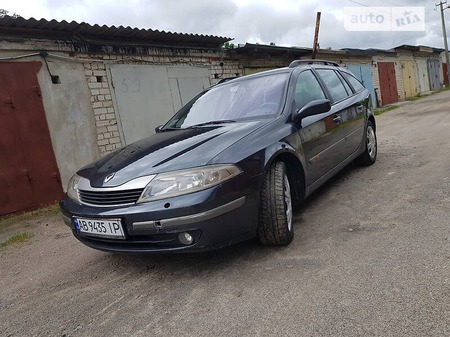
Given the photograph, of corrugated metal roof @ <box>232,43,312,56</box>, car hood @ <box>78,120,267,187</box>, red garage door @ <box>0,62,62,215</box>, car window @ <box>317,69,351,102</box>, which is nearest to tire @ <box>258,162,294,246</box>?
car hood @ <box>78,120,267,187</box>

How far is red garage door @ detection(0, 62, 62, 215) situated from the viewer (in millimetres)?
5598

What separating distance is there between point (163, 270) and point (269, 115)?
1571 mm

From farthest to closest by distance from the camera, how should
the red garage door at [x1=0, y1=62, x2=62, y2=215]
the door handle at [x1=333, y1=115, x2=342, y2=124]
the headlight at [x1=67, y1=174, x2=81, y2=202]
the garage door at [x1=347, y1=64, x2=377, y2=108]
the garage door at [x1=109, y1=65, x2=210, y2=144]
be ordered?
the garage door at [x1=347, y1=64, x2=377, y2=108]
the garage door at [x1=109, y1=65, x2=210, y2=144]
the red garage door at [x1=0, y1=62, x2=62, y2=215]
the door handle at [x1=333, y1=115, x2=342, y2=124]
the headlight at [x1=67, y1=174, x2=81, y2=202]

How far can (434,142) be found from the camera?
6.44 meters

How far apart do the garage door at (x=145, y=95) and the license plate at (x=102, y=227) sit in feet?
16.0

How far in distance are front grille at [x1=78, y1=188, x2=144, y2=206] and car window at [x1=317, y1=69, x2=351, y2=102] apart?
2856 mm

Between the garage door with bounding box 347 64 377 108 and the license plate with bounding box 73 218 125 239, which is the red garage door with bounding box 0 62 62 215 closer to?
the license plate with bounding box 73 218 125 239

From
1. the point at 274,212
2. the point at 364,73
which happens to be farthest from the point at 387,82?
the point at 274,212

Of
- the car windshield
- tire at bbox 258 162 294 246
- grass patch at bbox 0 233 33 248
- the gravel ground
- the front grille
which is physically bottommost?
the gravel ground

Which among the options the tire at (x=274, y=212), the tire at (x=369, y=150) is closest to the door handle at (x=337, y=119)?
the tire at (x=369, y=150)

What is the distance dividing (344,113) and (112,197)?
3017 mm

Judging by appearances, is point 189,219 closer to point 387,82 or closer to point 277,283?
point 277,283

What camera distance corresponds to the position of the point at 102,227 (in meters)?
2.55

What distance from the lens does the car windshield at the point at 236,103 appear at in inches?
133
